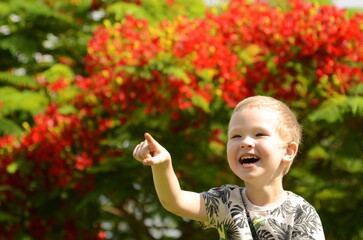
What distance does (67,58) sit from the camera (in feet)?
29.2

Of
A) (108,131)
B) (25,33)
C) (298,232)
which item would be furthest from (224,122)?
(298,232)

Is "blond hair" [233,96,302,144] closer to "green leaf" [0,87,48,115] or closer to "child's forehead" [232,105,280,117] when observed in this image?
"child's forehead" [232,105,280,117]

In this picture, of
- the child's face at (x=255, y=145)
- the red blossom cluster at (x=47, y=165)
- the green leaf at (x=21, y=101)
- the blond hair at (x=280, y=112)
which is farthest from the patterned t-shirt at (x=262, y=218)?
the green leaf at (x=21, y=101)

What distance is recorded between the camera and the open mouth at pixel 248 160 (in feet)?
9.27

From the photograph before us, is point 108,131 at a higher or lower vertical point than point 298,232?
lower

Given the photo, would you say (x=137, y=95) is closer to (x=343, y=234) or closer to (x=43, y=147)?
(x=43, y=147)

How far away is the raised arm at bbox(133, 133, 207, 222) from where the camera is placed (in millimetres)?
2631

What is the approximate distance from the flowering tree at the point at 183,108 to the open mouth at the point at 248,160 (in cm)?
356

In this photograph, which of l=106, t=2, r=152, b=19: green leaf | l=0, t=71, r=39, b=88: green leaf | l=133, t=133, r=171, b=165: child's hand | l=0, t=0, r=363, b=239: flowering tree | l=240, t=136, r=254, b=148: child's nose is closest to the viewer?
l=133, t=133, r=171, b=165: child's hand

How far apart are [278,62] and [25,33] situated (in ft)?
9.56

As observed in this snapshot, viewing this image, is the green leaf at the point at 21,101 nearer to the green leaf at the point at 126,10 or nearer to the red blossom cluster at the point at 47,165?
the red blossom cluster at the point at 47,165

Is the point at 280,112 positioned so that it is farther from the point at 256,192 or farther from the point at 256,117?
the point at 256,192

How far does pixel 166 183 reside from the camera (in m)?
2.77

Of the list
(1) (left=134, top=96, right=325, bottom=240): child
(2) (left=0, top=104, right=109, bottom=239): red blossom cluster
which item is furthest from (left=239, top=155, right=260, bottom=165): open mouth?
(2) (left=0, top=104, right=109, bottom=239): red blossom cluster
